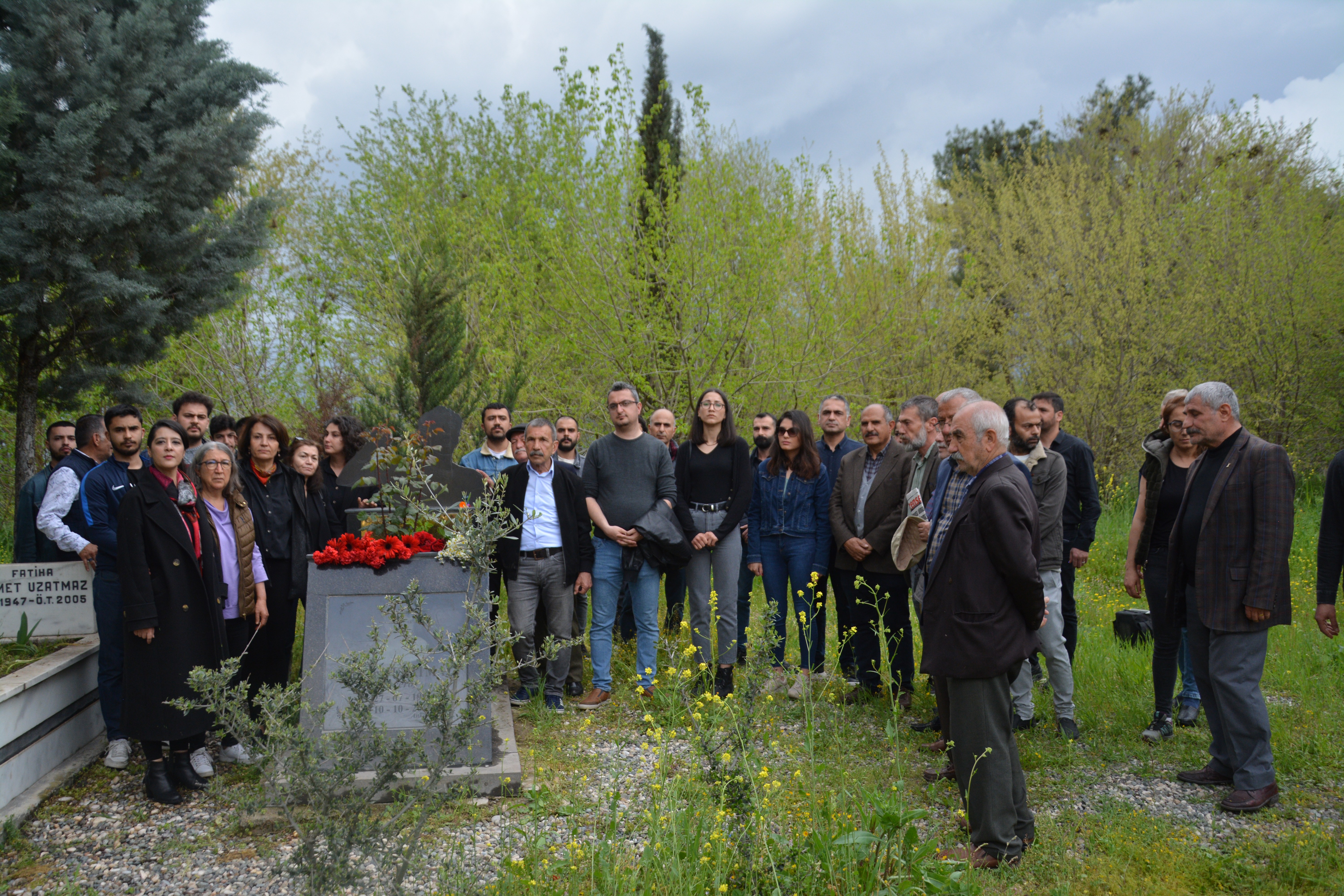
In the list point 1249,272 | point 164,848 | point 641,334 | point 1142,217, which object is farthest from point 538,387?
point 1249,272

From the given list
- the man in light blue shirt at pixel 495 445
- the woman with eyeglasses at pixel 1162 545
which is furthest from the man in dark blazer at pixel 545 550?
the woman with eyeglasses at pixel 1162 545

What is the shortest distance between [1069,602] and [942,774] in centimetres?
185

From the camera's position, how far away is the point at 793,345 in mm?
11453

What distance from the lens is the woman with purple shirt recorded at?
4.79 m

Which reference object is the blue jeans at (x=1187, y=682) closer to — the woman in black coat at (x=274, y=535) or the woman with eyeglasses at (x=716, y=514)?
the woman with eyeglasses at (x=716, y=514)

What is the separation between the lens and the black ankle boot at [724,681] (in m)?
5.78

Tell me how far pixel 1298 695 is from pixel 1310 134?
14.1 metres

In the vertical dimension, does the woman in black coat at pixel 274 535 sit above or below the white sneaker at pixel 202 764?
above

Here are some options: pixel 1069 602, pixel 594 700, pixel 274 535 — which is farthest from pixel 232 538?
pixel 1069 602

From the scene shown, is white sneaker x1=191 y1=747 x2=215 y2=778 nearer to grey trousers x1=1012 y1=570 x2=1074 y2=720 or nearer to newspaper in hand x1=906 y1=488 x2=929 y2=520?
newspaper in hand x1=906 y1=488 x2=929 y2=520

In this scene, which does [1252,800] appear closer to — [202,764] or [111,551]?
[202,764]

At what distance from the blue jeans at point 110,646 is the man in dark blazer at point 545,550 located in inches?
89.9

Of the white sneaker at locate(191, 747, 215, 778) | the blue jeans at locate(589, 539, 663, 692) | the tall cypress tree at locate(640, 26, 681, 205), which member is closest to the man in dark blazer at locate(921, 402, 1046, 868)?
the blue jeans at locate(589, 539, 663, 692)

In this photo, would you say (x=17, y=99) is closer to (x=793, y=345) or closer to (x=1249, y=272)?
(x=793, y=345)
